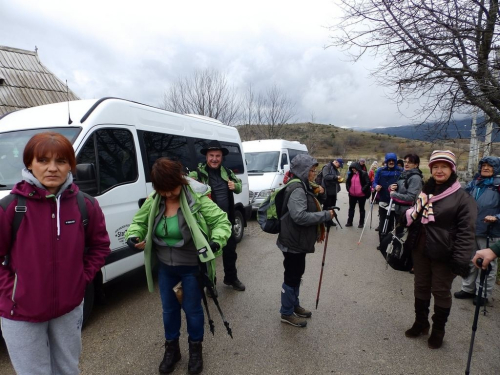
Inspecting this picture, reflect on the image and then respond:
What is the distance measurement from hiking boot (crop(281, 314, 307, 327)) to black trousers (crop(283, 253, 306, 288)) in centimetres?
37

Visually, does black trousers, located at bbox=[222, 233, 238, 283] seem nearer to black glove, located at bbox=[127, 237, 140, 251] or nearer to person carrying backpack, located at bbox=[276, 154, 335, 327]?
person carrying backpack, located at bbox=[276, 154, 335, 327]

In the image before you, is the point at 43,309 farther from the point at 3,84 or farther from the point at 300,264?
the point at 3,84

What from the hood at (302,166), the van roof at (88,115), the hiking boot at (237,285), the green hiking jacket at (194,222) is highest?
the van roof at (88,115)

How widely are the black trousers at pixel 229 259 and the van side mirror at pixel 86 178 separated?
1.83 meters

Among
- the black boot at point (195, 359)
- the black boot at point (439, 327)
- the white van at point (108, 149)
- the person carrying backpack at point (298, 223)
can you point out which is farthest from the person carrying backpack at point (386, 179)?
the black boot at point (195, 359)

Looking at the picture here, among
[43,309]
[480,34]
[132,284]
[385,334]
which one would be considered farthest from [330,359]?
[480,34]

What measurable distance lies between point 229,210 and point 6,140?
8.86ft

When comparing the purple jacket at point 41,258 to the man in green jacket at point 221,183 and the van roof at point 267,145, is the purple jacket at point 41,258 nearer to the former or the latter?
the man in green jacket at point 221,183

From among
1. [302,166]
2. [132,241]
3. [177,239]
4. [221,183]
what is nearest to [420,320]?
[302,166]

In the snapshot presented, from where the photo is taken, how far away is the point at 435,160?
9.60 ft

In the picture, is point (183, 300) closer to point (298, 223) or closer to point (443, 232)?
point (298, 223)

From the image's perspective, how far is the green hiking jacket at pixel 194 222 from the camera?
2387mm

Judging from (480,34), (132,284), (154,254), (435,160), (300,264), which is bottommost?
(132,284)

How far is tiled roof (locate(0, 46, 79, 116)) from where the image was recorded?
10.4m
